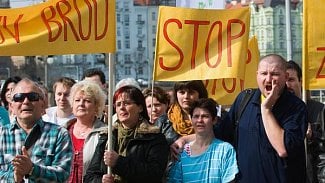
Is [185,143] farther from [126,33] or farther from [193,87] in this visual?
[126,33]

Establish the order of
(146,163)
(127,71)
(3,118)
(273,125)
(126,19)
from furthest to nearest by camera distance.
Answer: (126,19)
(127,71)
(3,118)
(146,163)
(273,125)

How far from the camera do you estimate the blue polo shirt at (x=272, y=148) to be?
6.17 metres

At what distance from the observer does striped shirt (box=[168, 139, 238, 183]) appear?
6.46 meters

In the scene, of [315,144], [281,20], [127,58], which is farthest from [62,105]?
[127,58]

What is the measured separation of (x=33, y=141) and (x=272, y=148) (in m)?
1.59

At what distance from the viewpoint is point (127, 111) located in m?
6.54

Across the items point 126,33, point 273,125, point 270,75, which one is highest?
point 126,33

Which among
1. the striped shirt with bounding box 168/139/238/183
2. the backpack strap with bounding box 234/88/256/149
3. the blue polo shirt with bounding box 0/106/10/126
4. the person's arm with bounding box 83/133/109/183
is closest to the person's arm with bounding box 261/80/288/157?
the backpack strap with bounding box 234/88/256/149

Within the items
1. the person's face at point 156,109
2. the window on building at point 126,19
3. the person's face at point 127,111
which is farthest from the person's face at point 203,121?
the window on building at point 126,19

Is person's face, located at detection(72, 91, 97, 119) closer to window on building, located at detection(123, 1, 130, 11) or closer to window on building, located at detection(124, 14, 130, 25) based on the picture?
window on building, located at detection(124, 14, 130, 25)

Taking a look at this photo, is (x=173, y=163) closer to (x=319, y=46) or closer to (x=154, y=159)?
(x=154, y=159)

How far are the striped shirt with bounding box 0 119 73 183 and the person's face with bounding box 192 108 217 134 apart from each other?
1.06 meters

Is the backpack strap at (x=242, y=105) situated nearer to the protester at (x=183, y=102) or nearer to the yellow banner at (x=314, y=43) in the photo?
the protester at (x=183, y=102)

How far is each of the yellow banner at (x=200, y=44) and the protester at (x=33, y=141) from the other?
2.10m
